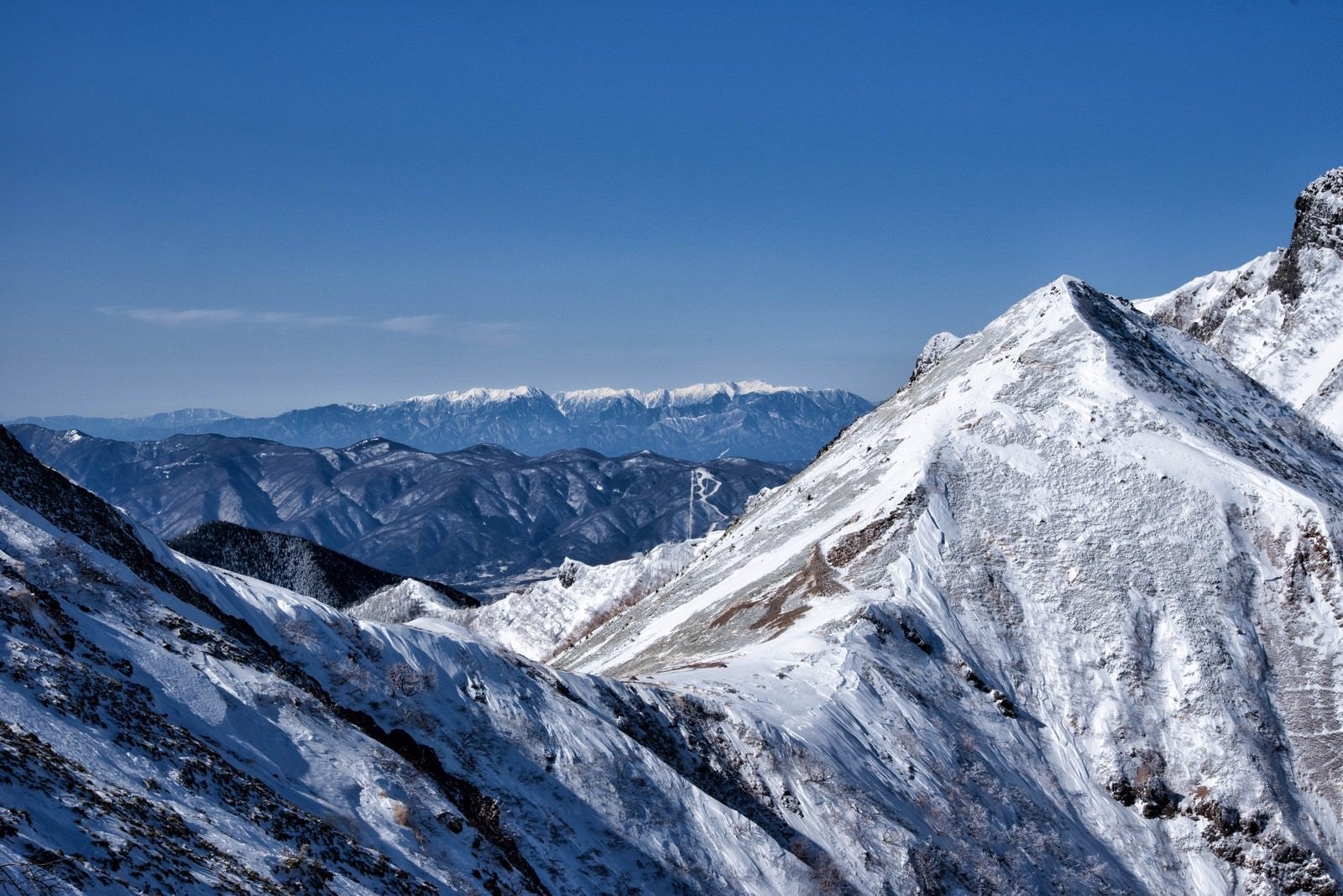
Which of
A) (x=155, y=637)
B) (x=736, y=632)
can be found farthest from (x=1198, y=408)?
(x=155, y=637)

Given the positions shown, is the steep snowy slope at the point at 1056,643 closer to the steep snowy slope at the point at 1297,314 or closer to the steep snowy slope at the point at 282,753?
the steep snowy slope at the point at 282,753

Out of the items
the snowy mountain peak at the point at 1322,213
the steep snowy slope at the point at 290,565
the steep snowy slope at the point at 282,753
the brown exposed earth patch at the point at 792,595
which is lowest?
the steep snowy slope at the point at 290,565

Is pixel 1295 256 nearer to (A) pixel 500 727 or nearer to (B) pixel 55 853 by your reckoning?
(A) pixel 500 727

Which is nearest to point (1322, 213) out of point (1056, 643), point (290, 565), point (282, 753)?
point (1056, 643)

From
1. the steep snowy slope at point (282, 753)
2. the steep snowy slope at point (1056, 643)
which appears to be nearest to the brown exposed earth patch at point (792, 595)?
the steep snowy slope at point (1056, 643)

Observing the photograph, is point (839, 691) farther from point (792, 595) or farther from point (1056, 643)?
point (1056, 643)

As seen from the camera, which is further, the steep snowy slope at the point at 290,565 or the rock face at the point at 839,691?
the steep snowy slope at the point at 290,565

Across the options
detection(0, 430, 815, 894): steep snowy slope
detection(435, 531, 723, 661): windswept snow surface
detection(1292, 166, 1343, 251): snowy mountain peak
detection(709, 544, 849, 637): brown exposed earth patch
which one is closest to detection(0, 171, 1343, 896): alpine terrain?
detection(0, 430, 815, 894): steep snowy slope

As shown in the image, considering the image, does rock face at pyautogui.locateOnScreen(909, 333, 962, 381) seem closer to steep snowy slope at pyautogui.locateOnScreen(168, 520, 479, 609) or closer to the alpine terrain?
the alpine terrain
